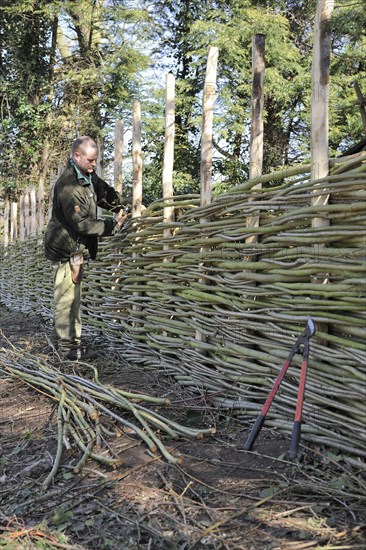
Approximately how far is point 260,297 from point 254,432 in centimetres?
78

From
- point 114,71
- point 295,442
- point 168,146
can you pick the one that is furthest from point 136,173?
point 114,71

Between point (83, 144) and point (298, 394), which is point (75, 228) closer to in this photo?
point (83, 144)

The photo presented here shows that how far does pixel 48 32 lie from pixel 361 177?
50.4 ft

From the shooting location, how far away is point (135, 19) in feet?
49.5

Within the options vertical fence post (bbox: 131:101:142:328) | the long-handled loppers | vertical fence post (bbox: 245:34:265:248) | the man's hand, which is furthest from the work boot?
the long-handled loppers

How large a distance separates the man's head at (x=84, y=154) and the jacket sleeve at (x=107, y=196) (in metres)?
0.30

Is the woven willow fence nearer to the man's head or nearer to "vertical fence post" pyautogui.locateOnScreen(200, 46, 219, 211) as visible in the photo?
"vertical fence post" pyautogui.locateOnScreen(200, 46, 219, 211)

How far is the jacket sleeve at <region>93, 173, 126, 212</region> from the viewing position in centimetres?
450

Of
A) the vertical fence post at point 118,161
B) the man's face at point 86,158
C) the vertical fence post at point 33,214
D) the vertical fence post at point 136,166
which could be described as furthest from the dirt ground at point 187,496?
the vertical fence post at point 33,214

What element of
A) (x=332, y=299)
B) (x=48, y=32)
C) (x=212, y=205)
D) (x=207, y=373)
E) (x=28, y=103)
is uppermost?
(x=48, y=32)

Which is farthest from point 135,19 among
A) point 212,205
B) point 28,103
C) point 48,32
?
point 212,205

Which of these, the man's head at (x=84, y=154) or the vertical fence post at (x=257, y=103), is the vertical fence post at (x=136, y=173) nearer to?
the man's head at (x=84, y=154)

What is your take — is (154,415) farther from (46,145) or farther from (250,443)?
(46,145)

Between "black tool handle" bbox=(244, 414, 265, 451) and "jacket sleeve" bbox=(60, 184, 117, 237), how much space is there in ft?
7.14
